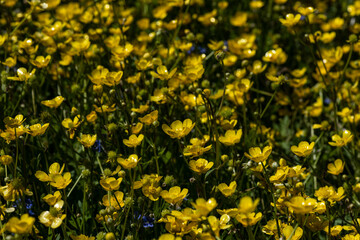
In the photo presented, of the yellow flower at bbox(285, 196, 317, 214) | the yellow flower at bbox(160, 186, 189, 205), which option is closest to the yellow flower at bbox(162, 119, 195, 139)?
the yellow flower at bbox(160, 186, 189, 205)

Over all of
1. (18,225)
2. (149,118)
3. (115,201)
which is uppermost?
(18,225)

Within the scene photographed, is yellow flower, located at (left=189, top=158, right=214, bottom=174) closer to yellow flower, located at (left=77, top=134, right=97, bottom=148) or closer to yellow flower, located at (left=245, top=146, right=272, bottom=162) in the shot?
yellow flower, located at (left=245, top=146, right=272, bottom=162)

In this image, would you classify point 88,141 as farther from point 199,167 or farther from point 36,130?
point 199,167

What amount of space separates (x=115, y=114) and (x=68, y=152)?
35 cm

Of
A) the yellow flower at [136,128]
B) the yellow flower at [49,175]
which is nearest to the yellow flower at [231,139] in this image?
the yellow flower at [136,128]

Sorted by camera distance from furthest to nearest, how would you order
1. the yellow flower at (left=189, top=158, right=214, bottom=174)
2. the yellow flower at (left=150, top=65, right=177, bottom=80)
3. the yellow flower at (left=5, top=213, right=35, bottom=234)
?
the yellow flower at (left=150, top=65, right=177, bottom=80) < the yellow flower at (left=189, top=158, right=214, bottom=174) < the yellow flower at (left=5, top=213, right=35, bottom=234)

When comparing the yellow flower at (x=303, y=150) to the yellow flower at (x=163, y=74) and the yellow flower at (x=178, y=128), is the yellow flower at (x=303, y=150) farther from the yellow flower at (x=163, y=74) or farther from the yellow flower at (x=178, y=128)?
the yellow flower at (x=163, y=74)

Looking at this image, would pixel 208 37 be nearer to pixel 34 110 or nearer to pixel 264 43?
pixel 264 43

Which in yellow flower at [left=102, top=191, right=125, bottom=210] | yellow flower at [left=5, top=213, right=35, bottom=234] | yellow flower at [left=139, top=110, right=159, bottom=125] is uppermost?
yellow flower at [left=5, top=213, right=35, bottom=234]

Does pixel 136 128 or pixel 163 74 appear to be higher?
pixel 163 74

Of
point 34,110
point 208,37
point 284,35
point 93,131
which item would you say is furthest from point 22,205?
point 284,35

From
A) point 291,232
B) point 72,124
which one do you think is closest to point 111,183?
point 72,124

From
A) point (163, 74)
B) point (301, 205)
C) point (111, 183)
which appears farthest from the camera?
point (163, 74)

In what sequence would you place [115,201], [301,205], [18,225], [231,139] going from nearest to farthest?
1. [18,225]
2. [301,205]
3. [115,201]
4. [231,139]
